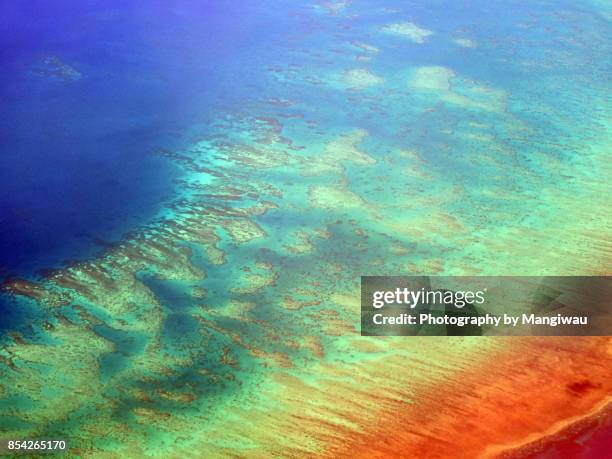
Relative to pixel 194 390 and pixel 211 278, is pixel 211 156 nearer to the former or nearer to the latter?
pixel 211 278

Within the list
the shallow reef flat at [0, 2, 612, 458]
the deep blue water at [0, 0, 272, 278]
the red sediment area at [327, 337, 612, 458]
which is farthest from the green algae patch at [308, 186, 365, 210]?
the red sediment area at [327, 337, 612, 458]

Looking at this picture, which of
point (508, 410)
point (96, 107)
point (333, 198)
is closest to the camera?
point (508, 410)

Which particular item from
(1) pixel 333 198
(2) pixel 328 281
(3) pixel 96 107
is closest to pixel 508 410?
(2) pixel 328 281

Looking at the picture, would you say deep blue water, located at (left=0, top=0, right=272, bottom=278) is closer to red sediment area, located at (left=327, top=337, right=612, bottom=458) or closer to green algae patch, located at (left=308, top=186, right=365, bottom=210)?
green algae patch, located at (left=308, top=186, right=365, bottom=210)

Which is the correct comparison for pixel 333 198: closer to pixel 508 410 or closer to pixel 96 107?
pixel 508 410

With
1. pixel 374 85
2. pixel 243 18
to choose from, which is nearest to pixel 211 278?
pixel 374 85

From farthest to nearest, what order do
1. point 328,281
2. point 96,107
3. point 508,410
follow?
point 96,107 < point 328,281 < point 508,410
